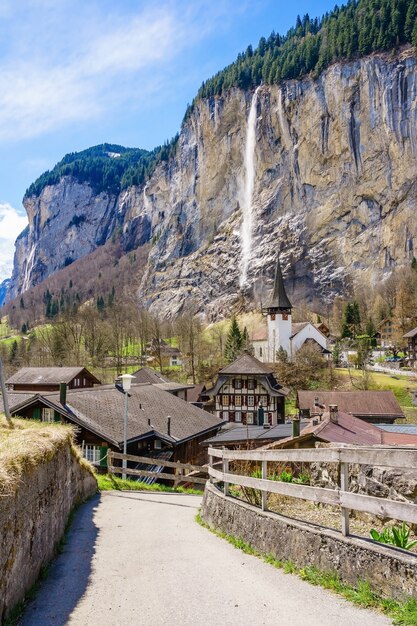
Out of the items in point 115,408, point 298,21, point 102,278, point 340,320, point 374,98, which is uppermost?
point 298,21

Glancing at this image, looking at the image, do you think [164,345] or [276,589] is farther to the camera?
[164,345]

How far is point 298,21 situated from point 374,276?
105 metres

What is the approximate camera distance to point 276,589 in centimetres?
583

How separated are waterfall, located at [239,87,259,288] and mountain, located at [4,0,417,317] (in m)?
0.34

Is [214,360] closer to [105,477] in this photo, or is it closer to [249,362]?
[249,362]

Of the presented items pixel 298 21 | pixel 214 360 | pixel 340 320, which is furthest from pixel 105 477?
pixel 298 21

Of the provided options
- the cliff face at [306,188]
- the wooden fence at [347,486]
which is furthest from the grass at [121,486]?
the cliff face at [306,188]

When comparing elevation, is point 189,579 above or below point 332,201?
below

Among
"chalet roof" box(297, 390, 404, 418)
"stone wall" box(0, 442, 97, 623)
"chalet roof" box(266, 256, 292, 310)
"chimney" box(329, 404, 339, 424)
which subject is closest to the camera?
"stone wall" box(0, 442, 97, 623)

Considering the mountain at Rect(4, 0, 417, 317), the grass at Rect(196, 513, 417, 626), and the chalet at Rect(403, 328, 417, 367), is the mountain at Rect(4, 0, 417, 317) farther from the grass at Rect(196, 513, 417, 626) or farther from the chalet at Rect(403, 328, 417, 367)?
the grass at Rect(196, 513, 417, 626)

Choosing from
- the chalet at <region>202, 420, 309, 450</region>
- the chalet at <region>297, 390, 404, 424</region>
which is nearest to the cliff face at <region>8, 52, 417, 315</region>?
the chalet at <region>297, 390, 404, 424</region>

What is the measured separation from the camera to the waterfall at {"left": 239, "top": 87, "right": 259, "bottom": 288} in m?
130

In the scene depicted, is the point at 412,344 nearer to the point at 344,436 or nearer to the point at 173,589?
the point at 344,436

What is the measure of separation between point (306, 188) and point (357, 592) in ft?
402
